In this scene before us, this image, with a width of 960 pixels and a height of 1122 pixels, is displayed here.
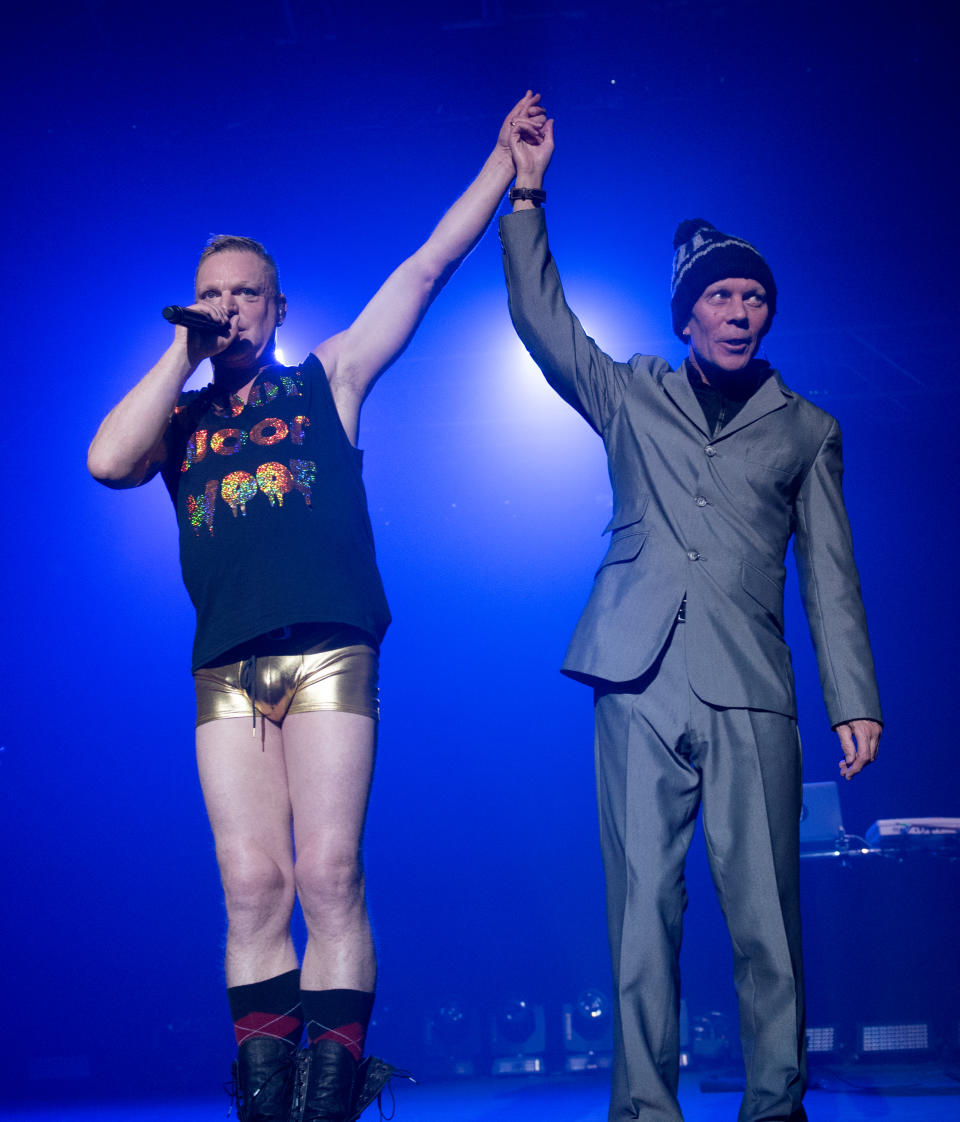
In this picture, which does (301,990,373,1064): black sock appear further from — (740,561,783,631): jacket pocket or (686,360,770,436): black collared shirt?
(686,360,770,436): black collared shirt

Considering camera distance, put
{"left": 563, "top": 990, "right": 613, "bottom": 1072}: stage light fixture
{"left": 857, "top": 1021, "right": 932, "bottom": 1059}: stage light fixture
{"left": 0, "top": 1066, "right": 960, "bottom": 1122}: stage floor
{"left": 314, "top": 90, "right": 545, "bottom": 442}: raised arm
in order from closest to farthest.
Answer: {"left": 314, "top": 90, "right": 545, "bottom": 442}: raised arm, {"left": 0, "top": 1066, "right": 960, "bottom": 1122}: stage floor, {"left": 857, "top": 1021, "right": 932, "bottom": 1059}: stage light fixture, {"left": 563, "top": 990, "right": 613, "bottom": 1072}: stage light fixture

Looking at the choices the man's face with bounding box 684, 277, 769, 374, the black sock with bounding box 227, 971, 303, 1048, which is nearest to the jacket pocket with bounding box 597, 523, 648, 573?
the man's face with bounding box 684, 277, 769, 374

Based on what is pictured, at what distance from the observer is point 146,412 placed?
6.10 ft

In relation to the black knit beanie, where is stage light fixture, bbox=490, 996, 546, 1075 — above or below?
below

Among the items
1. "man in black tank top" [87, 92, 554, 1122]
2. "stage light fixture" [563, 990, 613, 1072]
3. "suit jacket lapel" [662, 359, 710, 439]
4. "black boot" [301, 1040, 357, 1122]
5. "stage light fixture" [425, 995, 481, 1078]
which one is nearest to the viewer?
"black boot" [301, 1040, 357, 1122]

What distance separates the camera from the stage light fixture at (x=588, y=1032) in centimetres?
410

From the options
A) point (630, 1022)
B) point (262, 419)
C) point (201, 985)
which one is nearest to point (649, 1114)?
point (630, 1022)

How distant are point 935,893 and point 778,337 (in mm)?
2750

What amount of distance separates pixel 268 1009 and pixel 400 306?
1.28m

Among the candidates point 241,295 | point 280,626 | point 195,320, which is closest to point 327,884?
point 280,626

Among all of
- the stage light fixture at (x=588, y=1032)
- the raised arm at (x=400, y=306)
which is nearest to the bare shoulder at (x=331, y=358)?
the raised arm at (x=400, y=306)

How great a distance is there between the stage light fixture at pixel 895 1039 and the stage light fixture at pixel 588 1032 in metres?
0.94

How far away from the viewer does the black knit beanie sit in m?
2.03

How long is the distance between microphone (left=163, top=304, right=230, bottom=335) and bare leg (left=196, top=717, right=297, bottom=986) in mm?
683
